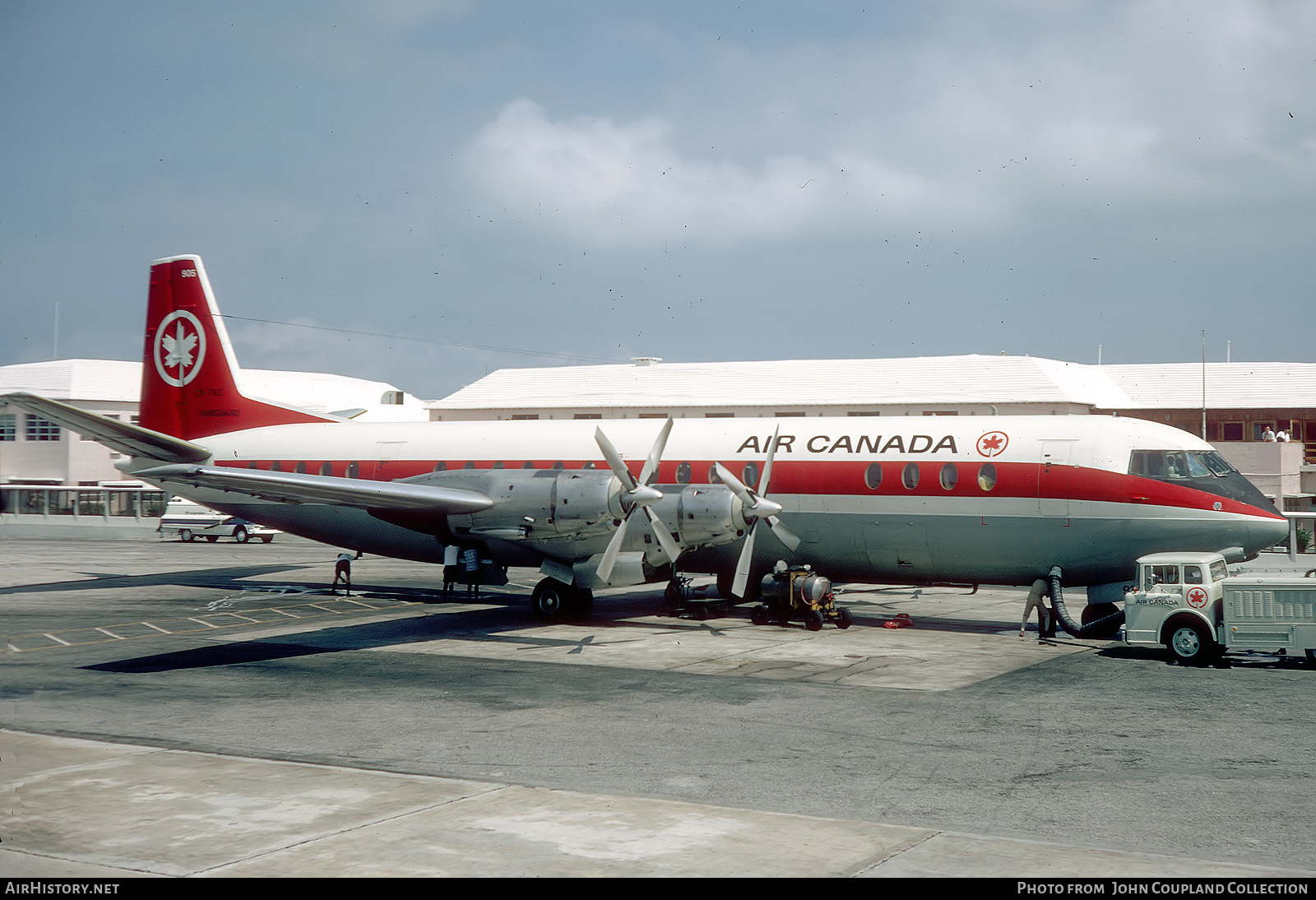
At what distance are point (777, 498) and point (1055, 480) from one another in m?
6.75

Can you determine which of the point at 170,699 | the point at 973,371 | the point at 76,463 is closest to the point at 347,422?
the point at 76,463

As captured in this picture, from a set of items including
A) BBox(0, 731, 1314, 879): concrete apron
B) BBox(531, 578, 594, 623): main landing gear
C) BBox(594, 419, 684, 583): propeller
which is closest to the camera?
BBox(0, 731, 1314, 879): concrete apron

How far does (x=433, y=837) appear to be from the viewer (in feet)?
35.4

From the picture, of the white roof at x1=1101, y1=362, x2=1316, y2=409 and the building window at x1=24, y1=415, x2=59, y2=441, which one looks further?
the white roof at x1=1101, y1=362, x2=1316, y2=409

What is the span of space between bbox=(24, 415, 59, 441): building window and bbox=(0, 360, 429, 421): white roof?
8.21 metres

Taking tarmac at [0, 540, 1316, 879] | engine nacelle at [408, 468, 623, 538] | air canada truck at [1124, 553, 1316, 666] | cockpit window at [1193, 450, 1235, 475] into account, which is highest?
cockpit window at [1193, 450, 1235, 475]

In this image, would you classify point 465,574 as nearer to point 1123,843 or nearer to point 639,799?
point 639,799

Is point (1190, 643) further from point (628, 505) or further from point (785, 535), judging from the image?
point (628, 505)

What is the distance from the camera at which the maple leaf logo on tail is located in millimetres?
35719

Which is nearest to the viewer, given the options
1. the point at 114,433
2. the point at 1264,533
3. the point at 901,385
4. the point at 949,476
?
the point at 1264,533

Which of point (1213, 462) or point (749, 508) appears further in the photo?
point (749, 508)

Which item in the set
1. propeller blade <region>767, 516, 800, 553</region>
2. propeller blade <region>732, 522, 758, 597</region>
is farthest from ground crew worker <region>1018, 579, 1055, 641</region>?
propeller blade <region>732, 522, 758, 597</region>

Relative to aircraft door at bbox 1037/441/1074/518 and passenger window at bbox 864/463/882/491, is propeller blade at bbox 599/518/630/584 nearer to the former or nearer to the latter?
passenger window at bbox 864/463/882/491

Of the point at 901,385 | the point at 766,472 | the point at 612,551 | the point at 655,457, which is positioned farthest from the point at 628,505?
the point at 901,385
